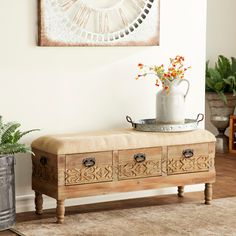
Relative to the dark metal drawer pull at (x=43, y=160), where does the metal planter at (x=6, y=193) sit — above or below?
below

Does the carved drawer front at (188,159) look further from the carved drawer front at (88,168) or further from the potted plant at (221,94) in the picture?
the potted plant at (221,94)

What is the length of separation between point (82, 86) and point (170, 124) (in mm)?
668

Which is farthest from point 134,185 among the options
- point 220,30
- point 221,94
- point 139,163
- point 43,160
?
point 220,30

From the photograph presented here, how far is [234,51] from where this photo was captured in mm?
7762

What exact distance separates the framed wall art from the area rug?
1.18m

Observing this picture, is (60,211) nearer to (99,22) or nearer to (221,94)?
(99,22)

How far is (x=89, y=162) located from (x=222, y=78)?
3.13 metres

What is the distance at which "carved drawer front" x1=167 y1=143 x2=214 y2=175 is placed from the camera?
193 inches

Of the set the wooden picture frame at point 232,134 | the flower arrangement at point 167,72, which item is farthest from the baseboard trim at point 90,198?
the wooden picture frame at point 232,134

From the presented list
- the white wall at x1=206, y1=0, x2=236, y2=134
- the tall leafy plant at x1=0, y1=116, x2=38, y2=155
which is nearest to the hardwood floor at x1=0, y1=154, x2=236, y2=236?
the tall leafy plant at x1=0, y1=116, x2=38, y2=155

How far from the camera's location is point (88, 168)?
4605 millimetres

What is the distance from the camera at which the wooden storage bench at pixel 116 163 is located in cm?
454

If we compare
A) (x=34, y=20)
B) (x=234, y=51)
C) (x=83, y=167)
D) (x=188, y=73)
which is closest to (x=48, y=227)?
(x=83, y=167)

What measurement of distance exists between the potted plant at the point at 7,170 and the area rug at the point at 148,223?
0.10 metres
